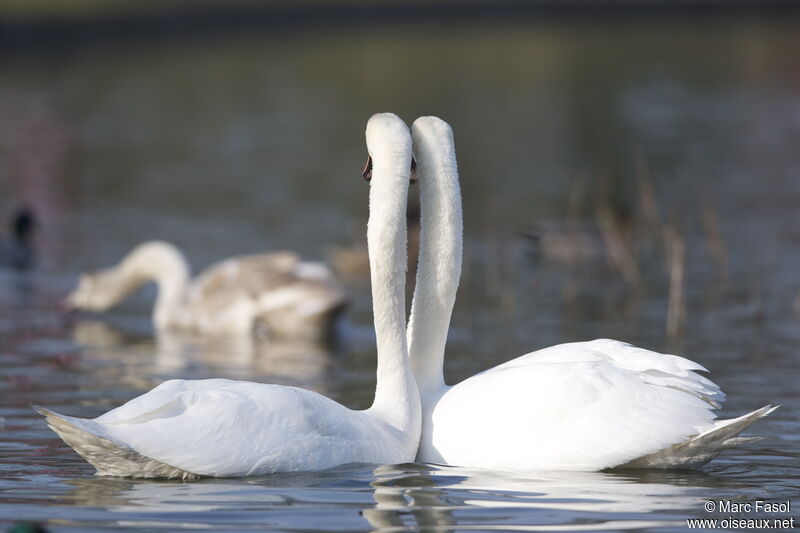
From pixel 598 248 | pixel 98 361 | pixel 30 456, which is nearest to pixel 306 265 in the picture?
pixel 98 361

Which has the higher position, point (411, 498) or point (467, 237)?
point (467, 237)

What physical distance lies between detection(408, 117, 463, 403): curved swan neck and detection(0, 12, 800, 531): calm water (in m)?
0.83

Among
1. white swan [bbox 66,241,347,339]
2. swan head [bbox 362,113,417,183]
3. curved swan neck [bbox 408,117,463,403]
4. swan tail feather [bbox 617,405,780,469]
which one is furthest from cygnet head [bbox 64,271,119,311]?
swan tail feather [bbox 617,405,780,469]

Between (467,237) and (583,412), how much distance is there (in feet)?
38.4

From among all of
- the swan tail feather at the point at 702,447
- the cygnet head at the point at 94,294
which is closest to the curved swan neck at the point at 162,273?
the cygnet head at the point at 94,294

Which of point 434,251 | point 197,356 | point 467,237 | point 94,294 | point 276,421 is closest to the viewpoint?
point 276,421

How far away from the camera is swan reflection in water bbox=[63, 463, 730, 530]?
22.6ft

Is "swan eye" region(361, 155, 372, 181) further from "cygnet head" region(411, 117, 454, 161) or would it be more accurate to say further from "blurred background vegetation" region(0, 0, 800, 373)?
"blurred background vegetation" region(0, 0, 800, 373)

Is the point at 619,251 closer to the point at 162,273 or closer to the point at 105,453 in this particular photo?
the point at 162,273

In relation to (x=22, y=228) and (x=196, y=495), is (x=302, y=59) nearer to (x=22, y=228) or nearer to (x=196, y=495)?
(x=22, y=228)

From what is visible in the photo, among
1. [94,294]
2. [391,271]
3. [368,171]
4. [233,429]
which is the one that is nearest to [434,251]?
[391,271]

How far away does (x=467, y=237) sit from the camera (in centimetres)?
1944

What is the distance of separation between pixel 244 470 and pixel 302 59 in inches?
2180

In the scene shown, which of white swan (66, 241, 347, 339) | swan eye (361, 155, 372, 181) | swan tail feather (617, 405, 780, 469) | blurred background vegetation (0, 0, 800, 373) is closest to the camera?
swan tail feather (617, 405, 780, 469)
